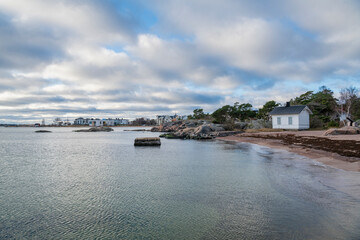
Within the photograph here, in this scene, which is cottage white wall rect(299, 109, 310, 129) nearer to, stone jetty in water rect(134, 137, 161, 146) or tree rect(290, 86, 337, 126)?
tree rect(290, 86, 337, 126)

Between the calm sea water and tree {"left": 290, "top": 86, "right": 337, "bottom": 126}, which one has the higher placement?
tree {"left": 290, "top": 86, "right": 337, "bottom": 126}

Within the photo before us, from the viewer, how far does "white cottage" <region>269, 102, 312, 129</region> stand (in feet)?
127

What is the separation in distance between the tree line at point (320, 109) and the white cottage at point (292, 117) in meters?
3.91

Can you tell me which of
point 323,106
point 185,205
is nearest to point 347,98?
point 323,106

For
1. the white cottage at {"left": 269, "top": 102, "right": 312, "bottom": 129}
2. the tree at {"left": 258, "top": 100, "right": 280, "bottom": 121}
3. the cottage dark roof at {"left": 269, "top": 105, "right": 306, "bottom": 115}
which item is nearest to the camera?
the white cottage at {"left": 269, "top": 102, "right": 312, "bottom": 129}

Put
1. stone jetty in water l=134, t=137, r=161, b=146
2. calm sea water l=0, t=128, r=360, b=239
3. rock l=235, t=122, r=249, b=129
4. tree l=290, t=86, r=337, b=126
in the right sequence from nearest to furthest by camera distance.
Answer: calm sea water l=0, t=128, r=360, b=239 → stone jetty in water l=134, t=137, r=161, b=146 → tree l=290, t=86, r=337, b=126 → rock l=235, t=122, r=249, b=129

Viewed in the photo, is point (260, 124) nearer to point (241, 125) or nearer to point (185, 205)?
point (241, 125)

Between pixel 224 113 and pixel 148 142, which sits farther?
pixel 224 113

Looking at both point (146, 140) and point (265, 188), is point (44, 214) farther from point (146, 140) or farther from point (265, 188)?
point (146, 140)

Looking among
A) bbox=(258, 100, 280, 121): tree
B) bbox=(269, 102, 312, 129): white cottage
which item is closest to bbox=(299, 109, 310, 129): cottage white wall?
bbox=(269, 102, 312, 129): white cottage

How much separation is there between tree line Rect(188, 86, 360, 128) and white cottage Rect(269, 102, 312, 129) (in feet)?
12.8

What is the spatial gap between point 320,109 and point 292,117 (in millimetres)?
13720

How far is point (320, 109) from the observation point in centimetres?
4853

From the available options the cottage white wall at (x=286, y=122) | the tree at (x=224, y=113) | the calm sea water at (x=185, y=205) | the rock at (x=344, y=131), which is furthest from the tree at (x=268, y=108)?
the calm sea water at (x=185, y=205)
